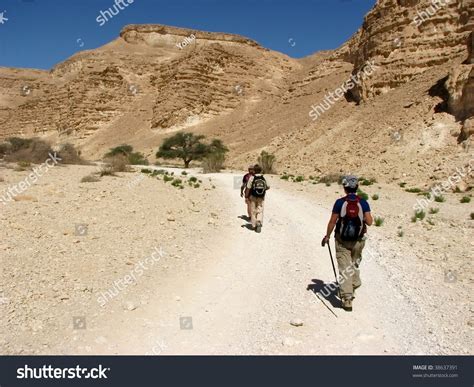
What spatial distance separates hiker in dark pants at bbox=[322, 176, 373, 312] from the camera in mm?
4892

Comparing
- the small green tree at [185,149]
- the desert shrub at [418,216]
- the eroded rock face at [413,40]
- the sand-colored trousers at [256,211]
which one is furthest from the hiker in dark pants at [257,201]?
the small green tree at [185,149]

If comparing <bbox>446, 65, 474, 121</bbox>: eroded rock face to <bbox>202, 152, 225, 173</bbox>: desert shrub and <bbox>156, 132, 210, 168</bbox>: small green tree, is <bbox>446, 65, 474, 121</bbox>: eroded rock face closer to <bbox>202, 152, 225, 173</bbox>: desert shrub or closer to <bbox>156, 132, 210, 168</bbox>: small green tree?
<bbox>202, 152, 225, 173</bbox>: desert shrub

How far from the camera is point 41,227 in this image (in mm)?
7363

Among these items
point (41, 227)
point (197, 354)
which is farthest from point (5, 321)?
point (41, 227)

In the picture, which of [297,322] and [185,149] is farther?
[185,149]

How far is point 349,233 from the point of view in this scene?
16.3 feet

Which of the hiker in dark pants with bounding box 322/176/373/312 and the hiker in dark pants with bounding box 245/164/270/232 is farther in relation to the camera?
the hiker in dark pants with bounding box 245/164/270/232

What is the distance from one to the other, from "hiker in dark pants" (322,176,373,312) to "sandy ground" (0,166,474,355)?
302 mm

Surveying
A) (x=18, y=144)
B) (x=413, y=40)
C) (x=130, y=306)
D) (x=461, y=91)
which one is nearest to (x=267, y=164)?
(x=461, y=91)

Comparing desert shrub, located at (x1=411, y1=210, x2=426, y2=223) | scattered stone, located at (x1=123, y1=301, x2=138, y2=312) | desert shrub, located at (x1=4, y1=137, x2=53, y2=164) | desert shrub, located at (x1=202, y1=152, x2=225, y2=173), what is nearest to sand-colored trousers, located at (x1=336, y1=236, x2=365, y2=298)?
scattered stone, located at (x1=123, y1=301, x2=138, y2=312)

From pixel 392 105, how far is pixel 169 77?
1797 inches

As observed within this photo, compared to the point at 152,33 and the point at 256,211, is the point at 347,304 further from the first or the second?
the point at 152,33

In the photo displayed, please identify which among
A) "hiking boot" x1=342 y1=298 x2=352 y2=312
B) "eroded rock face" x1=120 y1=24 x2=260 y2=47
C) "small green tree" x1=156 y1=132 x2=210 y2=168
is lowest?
"hiking boot" x1=342 y1=298 x2=352 y2=312

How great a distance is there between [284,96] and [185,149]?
72.3 ft
